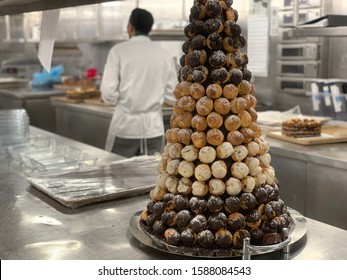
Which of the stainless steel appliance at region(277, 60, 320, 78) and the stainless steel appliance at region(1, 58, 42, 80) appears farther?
the stainless steel appliance at region(1, 58, 42, 80)

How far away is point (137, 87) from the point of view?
3.96m

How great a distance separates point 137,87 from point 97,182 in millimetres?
2001

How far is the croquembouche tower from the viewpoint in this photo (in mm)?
1381

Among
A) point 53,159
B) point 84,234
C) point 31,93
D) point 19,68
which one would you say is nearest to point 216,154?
point 84,234

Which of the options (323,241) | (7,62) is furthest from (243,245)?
(7,62)

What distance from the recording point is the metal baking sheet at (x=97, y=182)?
1886 millimetres

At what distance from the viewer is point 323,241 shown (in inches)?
58.7

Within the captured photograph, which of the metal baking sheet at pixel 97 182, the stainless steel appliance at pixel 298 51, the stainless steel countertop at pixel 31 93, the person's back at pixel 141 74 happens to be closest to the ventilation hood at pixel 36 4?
the metal baking sheet at pixel 97 182

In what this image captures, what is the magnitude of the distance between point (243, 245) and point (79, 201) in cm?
74

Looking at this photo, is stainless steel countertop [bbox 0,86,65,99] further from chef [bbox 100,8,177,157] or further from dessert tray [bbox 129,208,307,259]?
dessert tray [bbox 129,208,307,259]

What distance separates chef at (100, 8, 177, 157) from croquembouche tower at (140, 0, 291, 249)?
2504 millimetres

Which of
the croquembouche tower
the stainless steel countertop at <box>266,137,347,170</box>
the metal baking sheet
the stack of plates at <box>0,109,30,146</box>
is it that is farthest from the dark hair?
the croquembouche tower
